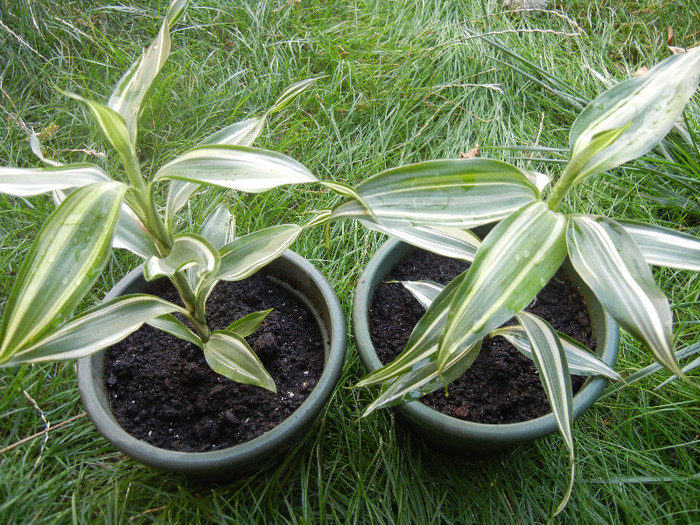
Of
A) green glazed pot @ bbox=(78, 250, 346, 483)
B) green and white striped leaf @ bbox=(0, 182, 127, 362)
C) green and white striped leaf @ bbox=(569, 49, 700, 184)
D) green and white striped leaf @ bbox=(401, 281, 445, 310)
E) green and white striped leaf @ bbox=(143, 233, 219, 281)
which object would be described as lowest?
green glazed pot @ bbox=(78, 250, 346, 483)

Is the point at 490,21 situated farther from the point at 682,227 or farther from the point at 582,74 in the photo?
the point at 682,227

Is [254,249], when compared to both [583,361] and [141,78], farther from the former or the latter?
[583,361]

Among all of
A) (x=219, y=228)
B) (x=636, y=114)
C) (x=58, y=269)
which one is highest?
(x=636, y=114)

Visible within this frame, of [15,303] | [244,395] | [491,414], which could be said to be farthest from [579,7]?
[15,303]

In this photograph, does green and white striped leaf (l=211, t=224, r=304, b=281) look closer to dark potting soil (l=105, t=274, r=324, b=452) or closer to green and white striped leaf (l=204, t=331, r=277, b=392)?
green and white striped leaf (l=204, t=331, r=277, b=392)

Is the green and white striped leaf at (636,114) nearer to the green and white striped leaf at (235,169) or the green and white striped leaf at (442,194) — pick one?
the green and white striped leaf at (442,194)

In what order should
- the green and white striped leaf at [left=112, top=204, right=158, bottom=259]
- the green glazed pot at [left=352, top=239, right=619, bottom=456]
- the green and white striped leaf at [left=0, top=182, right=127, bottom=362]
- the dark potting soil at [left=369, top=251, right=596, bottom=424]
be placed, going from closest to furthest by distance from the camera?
the green and white striped leaf at [left=0, top=182, right=127, bottom=362] → the green and white striped leaf at [left=112, top=204, right=158, bottom=259] → the green glazed pot at [left=352, top=239, right=619, bottom=456] → the dark potting soil at [left=369, top=251, right=596, bottom=424]

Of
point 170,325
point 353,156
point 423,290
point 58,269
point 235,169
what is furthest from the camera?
point 353,156

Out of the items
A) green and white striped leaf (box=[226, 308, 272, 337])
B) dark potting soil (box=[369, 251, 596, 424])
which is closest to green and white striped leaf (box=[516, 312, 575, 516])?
dark potting soil (box=[369, 251, 596, 424])

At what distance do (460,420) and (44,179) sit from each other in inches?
28.2

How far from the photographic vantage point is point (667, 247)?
28.9 inches

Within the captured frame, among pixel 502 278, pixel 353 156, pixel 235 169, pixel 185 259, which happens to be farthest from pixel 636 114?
pixel 353 156

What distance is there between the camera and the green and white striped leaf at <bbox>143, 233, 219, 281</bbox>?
0.67m

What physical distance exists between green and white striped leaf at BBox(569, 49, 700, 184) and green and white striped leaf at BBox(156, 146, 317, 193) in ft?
1.18
